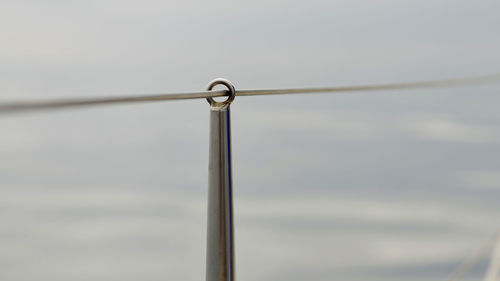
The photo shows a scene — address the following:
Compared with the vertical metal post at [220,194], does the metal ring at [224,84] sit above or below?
above

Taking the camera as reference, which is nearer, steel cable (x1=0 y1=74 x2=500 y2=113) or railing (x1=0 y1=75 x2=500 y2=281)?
steel cable (x1=0 y1=74 x2=500 y2=113)

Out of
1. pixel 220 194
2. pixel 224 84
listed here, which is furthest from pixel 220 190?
pixel 224 84

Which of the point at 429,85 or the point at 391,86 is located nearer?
the point at 391,86

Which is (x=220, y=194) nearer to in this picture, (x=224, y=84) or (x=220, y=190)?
(x=220, y=190)

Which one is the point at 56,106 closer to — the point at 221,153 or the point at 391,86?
the point at 221,153

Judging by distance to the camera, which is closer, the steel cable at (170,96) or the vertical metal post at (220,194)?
the steel cable at (170,96)

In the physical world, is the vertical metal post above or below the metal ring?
below

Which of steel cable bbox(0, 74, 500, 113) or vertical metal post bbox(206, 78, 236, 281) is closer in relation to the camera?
steel cable bbox(0, 74, 500, 113)

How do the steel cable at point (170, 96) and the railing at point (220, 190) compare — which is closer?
the steel cable at point (170, 96)

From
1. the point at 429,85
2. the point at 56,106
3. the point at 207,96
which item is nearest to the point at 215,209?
the point at 207,96
